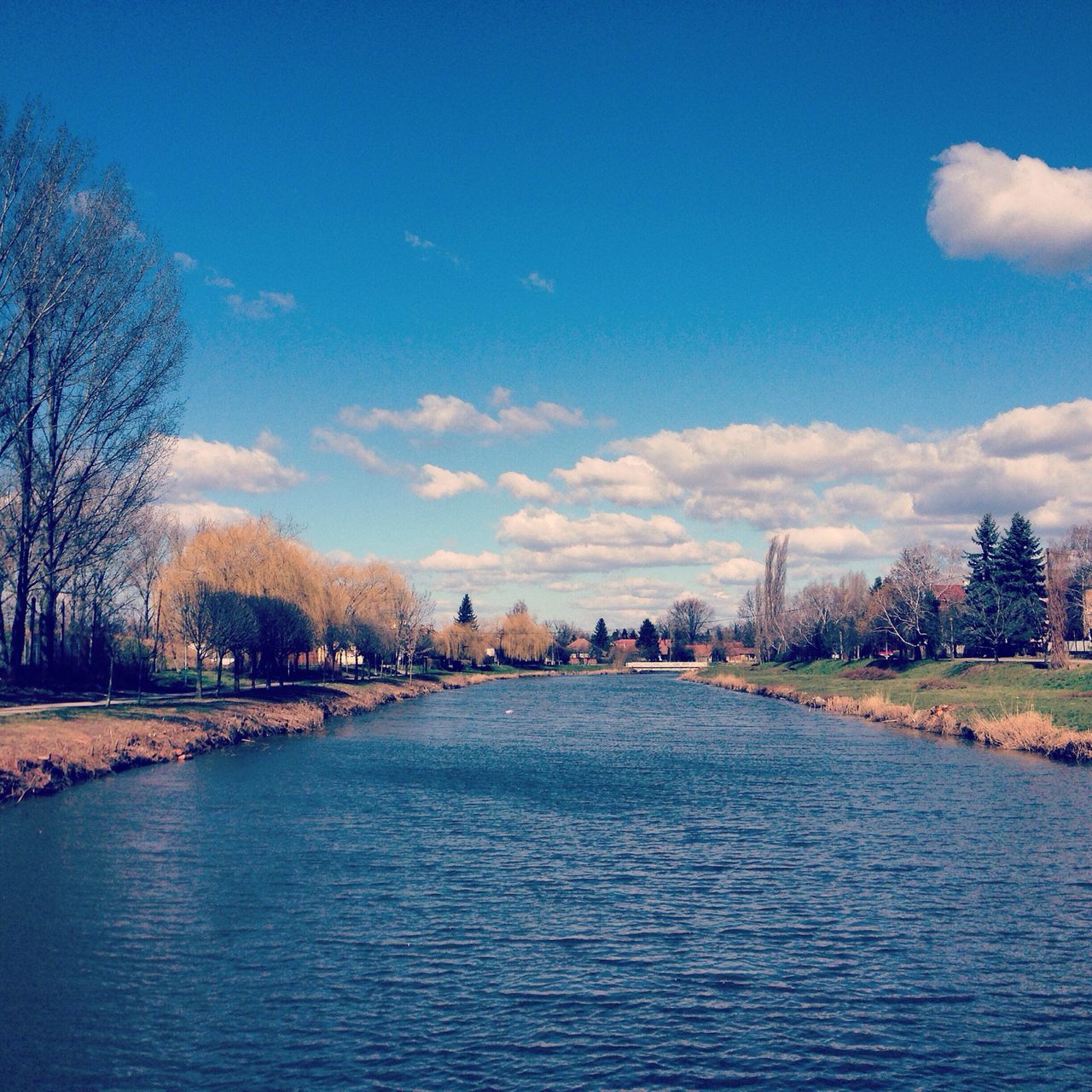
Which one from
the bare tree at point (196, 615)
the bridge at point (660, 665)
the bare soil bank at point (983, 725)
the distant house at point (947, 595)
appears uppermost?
the distant house at point (947, 595)

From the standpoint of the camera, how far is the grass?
156 feet

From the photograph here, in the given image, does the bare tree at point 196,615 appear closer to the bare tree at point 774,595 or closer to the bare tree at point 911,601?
the bare tree at point 911,601

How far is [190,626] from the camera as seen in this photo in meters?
50.2

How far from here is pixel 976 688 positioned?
63.1 meters

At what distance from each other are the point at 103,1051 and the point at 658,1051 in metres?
6.83

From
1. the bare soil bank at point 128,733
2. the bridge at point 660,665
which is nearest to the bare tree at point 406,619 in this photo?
the bare soil bank at point 128,733

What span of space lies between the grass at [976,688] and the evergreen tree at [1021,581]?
5854mm

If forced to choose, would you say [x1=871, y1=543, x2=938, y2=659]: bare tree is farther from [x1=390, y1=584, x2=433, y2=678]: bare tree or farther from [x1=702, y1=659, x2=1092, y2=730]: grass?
[x1=390, y1=584, x2=433, y2=678]: bare tree

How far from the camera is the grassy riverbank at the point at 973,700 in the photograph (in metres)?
39.8

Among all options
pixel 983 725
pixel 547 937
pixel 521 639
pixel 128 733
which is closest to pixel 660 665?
pixel 521 639

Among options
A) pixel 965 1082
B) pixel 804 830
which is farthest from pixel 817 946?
pixel 804 830

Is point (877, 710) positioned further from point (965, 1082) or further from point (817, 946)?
point (965, 1082)

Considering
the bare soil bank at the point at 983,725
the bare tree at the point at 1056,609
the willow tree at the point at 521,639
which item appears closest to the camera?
the bare soil bank at the point at 983,725

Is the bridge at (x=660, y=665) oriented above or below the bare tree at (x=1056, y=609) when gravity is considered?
below
